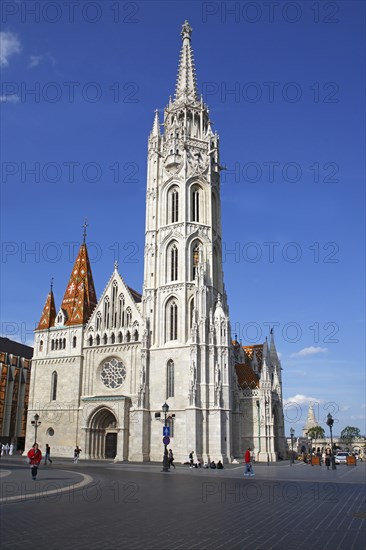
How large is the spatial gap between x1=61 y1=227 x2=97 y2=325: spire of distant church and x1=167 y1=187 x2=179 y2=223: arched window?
1284 centimetres

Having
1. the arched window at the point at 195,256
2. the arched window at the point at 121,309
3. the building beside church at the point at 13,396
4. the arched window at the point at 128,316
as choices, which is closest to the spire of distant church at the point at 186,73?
the arched window at the point at 195,256

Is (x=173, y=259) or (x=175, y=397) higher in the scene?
(x=173, y=259)

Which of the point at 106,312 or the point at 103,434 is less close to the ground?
the point at 106,312

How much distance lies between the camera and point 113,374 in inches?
1988

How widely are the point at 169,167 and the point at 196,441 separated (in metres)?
28.0

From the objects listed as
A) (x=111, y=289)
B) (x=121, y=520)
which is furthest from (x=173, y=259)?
(x=121, y=520)

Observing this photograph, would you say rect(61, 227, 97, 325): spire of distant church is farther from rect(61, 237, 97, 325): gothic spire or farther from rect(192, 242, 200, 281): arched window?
rect(192, 242, 200, 281): arched window

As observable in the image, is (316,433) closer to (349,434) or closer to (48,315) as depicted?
(349,434)

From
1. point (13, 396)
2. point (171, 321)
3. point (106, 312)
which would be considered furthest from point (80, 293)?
point (13, 396)

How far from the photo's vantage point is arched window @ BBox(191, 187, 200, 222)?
174ft

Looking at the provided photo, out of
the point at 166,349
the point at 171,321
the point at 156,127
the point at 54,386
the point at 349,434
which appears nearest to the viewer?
the point at 166,349

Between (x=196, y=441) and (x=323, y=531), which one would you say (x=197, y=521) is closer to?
(x=323, y=531)

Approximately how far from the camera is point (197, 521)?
11.3 meters

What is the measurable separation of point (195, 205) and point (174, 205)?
218cm
